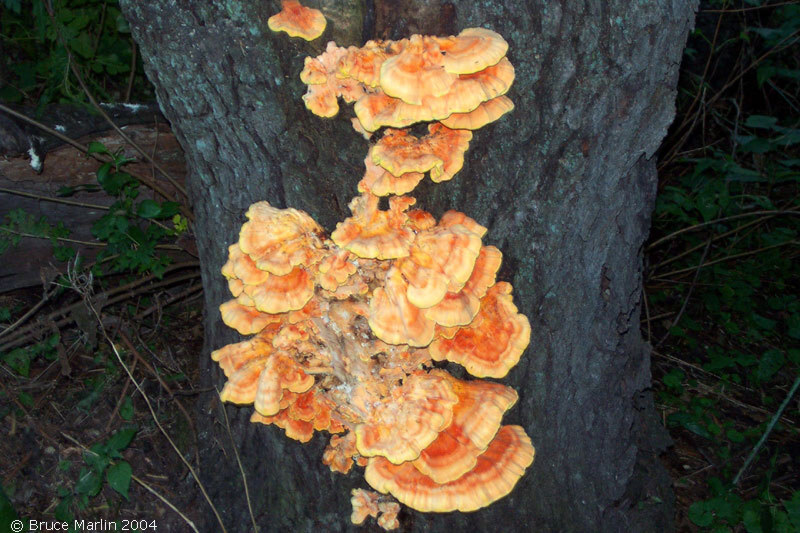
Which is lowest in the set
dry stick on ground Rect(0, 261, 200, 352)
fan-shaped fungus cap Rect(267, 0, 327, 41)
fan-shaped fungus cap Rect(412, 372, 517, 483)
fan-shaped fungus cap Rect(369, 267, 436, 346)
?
dry stick on ground Rect(0, 261, 200, 352)

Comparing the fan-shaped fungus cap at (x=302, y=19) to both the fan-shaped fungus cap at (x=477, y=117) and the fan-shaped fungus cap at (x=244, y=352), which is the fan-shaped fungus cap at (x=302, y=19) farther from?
the fan-shaped fungus cap at (x=244, y=352)

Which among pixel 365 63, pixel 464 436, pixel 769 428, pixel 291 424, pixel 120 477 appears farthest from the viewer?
pixel 769 428

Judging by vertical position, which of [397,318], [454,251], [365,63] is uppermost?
[365,63]

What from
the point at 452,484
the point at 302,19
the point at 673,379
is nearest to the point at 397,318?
the point at 452,484

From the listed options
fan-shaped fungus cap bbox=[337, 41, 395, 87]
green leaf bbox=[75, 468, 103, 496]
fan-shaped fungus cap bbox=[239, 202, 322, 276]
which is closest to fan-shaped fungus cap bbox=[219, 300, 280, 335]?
fan-shaped fungus cap bbox=[239, 202, 322, 276]

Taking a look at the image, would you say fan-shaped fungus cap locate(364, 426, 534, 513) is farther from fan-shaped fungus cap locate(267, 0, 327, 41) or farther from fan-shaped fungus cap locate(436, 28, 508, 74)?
fan-shaped fungus cap locate(267, 0, 327, 41)

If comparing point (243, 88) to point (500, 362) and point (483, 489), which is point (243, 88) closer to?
point (500, 362)

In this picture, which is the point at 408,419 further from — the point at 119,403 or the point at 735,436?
the point at 735,436
